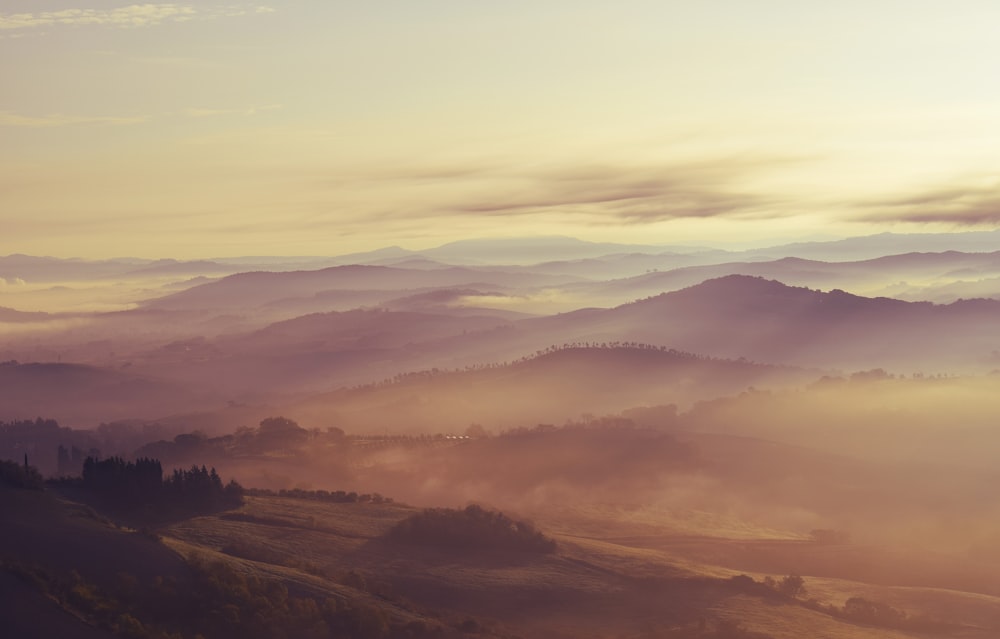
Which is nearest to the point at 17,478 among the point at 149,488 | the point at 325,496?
the point at 149,488

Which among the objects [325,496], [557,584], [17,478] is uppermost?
[17,478]

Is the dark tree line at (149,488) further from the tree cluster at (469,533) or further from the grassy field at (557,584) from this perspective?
the tree cluster at (469,533)

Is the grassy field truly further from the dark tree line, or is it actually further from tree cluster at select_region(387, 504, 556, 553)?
the dark tree line

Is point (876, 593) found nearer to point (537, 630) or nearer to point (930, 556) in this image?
point (930, 556)

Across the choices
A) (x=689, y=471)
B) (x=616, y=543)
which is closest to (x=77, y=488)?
(x=616, y=543)

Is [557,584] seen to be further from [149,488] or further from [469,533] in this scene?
[149,488]

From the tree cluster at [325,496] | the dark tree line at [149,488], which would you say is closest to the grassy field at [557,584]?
the dark tree line at [149,488]

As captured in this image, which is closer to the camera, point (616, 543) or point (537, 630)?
point (537, 630)

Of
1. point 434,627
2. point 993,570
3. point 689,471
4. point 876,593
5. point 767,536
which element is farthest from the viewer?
point 689,471
